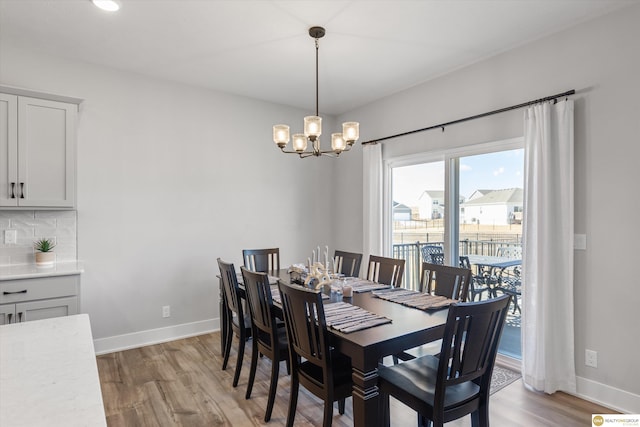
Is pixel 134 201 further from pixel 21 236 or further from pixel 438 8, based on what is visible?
pixel 438 8

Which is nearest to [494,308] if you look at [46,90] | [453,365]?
[453,365]

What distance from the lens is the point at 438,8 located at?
2568 mm

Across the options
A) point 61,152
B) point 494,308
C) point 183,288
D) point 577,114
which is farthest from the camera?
point 183,288

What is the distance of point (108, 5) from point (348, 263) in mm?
2933

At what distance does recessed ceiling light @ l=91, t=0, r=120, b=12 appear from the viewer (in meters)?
2.46

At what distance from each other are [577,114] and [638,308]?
1.47 meters

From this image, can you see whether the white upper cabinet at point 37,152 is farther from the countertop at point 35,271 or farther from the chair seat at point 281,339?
the chair seat at point 281,339

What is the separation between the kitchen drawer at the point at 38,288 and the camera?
268 cm

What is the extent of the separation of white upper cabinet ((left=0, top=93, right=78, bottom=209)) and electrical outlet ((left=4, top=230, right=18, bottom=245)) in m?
0.41

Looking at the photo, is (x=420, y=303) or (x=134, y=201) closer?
(x=420, y=303)

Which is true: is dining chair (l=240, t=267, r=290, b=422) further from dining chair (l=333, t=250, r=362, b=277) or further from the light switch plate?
the light switch plate

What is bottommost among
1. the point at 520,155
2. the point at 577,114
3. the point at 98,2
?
the point at 520,155

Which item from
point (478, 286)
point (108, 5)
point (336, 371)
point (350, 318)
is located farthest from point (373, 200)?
point (108, 5)

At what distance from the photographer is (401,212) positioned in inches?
175
